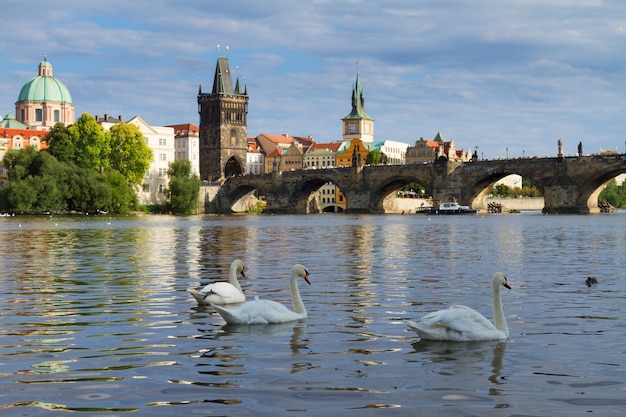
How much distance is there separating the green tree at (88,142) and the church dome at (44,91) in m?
49.5

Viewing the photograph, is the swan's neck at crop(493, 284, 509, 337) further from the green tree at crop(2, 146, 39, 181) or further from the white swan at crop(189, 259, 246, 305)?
the green tree at crop(2, 146, 39, 181)

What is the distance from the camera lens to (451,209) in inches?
3984

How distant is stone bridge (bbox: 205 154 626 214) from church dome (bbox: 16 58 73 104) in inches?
1231

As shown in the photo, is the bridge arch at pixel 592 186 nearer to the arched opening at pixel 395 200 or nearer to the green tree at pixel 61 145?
the arched opening at pixel 395 200

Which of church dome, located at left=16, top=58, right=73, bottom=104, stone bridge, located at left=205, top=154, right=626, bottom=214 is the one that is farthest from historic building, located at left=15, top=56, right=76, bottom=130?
stone bridge, located at left=205, top=154, right=626, bottom=214

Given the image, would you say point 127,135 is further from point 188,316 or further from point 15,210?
point 188,316

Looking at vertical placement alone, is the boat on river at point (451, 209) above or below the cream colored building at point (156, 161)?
below

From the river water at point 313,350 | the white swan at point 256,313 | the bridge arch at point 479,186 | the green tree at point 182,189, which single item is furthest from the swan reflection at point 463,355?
the bridge arch at point 479,186

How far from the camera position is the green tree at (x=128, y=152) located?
3748 inches

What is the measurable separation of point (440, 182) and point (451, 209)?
6414 mm

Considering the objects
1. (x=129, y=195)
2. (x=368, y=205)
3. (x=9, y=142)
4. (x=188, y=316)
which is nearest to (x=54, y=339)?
(x=188, y=316)

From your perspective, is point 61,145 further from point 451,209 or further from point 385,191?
point 385,191

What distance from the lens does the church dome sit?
139375 millimetres

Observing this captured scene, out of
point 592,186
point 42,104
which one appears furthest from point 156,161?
point 592,186
